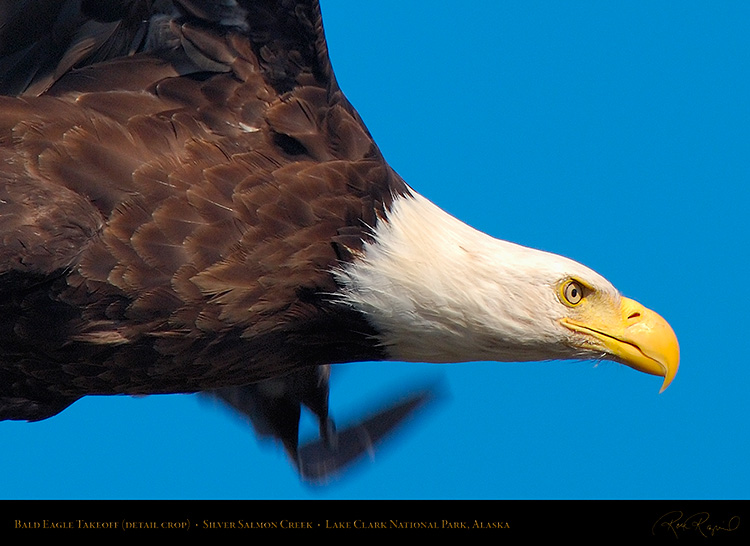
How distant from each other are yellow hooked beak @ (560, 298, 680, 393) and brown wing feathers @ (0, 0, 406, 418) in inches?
24.5

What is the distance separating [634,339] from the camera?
323 cm

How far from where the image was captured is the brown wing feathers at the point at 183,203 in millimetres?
2854

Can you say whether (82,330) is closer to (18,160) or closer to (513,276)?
(18,160)

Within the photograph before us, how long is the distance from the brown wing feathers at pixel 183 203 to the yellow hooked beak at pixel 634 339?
622mm

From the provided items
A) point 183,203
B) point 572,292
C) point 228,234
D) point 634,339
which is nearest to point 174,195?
point 183,203

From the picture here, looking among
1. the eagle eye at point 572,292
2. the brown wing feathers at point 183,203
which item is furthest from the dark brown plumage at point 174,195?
the eagle eye at point 572,292

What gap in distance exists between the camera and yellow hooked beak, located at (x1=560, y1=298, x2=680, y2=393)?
10.5 ft

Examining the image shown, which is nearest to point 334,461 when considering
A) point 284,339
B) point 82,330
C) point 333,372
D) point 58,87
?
point 333,372

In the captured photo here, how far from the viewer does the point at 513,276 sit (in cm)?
313

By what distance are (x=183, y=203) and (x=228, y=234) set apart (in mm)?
141

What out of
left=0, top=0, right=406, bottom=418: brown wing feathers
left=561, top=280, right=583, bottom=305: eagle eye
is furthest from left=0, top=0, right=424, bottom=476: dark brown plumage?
left=561, top=280, right=583, bottom=305: eagle eye

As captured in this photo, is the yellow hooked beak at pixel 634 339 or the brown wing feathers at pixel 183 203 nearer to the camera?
the brown wing feathers at pixel 183 203
